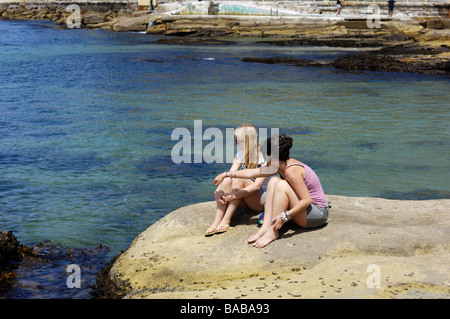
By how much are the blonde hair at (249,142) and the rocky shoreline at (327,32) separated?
894 inches

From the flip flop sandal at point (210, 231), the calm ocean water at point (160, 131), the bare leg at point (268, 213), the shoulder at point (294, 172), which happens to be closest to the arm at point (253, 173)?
the bare leg at point (268, 213)

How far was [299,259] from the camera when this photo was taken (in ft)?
20.2

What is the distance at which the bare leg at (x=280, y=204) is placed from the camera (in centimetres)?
637

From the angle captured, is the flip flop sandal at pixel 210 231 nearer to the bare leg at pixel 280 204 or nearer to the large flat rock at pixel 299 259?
the large flat rock at pixel 299 259

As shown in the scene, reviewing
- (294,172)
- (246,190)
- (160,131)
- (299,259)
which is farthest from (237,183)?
(160,131)

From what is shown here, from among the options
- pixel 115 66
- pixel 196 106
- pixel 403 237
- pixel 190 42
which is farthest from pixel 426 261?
pixel 190 42

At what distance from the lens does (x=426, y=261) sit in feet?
19.1

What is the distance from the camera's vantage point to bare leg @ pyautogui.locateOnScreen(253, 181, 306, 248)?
637 centimetres

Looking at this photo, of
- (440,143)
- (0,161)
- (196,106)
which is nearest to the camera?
(0,161)

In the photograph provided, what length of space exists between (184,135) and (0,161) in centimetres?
471

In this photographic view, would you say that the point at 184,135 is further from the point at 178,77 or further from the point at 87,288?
the point at 178,77

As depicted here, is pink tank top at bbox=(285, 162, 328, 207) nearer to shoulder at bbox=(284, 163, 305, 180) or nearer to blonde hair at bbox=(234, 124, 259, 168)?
shoulder at bbox=(284, 163, 305, 180)

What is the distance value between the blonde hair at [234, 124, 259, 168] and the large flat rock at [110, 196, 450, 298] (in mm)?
732

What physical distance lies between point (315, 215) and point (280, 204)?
1.35 feet
